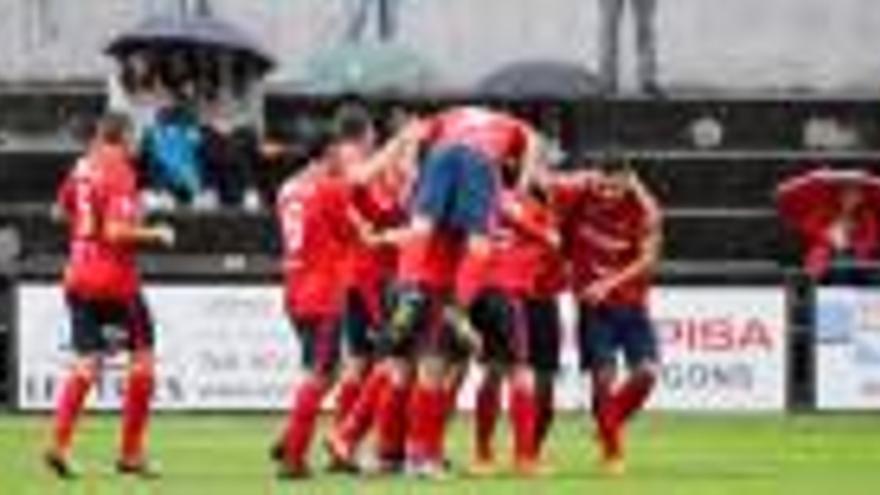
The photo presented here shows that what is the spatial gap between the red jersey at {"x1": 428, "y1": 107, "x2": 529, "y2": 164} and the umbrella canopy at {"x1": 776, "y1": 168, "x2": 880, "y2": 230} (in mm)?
15443

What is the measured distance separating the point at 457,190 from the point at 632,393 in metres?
3.53

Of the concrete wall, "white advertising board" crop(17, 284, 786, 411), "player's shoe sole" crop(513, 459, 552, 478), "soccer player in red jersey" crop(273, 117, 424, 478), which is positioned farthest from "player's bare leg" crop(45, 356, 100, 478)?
the concrete wall

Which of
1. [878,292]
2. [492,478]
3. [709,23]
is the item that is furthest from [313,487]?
[709,23]

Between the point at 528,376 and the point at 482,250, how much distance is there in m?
1.61

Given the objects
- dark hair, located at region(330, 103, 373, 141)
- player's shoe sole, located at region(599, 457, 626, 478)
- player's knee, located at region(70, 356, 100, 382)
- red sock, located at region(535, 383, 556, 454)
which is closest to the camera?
dark hair, located at region(330, 103, 373, 141)

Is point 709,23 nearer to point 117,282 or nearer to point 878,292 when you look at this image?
point 878,292

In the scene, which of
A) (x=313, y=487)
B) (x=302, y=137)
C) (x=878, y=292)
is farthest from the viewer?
(x=302, y=137)

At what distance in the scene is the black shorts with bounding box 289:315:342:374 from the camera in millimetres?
25109

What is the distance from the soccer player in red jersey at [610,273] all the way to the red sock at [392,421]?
74.9 inches

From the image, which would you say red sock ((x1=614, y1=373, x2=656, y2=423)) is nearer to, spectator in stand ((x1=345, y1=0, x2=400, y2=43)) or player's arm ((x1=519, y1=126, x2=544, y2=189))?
player's arm ((x1=519, y1=126, x2=544, y2=189))

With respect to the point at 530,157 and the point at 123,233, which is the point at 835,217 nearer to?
the point at 530,157

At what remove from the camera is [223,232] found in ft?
134

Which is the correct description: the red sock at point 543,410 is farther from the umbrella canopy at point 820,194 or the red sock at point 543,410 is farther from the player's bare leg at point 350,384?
the umbrella canopy at point 820,194

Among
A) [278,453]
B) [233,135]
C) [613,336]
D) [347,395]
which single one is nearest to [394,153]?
[347,395]
